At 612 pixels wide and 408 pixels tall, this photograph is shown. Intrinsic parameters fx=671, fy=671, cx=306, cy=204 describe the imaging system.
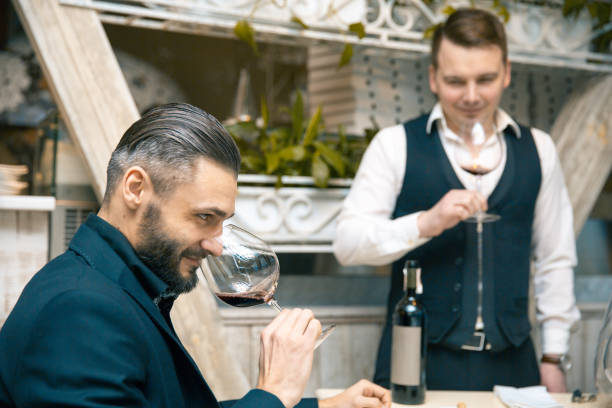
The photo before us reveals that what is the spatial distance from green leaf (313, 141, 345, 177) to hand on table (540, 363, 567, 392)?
91 centimetres

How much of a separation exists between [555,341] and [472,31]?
933 mm

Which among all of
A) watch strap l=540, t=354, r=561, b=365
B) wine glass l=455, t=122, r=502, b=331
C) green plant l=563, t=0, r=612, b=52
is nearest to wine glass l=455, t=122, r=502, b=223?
wine glass l=455, t=122, r=502, b=331

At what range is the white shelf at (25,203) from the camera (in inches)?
80.6

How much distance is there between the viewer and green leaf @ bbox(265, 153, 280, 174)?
2275 mm

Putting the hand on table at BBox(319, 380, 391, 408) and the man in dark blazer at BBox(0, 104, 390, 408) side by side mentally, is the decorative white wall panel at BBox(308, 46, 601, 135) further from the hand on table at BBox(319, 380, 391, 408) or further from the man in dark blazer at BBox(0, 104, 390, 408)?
the man in dark blazer at BBox(0, 104, 390, 408)

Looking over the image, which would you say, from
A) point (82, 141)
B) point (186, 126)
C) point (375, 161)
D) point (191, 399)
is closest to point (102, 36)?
point (82, 141)

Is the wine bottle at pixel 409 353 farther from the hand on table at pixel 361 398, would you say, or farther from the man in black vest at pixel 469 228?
the man in black vest at pixel 469 228

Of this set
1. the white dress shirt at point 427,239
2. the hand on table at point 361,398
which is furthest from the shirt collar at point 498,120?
the hand on table at point 361,398

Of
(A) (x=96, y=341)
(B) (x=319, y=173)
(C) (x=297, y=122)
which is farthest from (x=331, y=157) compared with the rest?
(A) (x=96, y=341)

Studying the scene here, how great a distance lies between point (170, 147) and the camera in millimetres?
1052

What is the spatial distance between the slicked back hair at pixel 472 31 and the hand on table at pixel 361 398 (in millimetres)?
1036

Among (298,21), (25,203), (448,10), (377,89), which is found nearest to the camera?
(25,203)

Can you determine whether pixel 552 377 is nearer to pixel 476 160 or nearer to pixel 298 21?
pixel 476 160

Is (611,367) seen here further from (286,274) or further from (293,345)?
(286,274)
